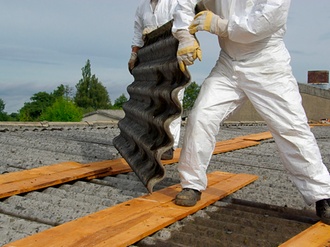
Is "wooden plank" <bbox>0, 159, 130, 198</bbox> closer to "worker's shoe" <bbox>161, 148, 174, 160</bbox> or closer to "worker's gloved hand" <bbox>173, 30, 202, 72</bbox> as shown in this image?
"worker's shoe" <bbox>161, 148, 174, 160</bbox>

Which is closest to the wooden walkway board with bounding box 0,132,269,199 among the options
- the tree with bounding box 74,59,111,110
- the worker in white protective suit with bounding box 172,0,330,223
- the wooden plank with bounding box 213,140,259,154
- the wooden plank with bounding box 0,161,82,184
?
the wooden plank with bounding box 0,161,82,184

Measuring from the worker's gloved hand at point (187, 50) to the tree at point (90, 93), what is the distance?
59480 millimetres

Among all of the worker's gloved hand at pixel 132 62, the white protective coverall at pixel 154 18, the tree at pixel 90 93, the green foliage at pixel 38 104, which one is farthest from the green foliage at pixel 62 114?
the tree at pixel 90 93

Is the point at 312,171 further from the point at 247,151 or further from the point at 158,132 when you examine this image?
the point at 247,151

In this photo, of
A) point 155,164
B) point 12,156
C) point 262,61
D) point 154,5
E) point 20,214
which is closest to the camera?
point 20,214

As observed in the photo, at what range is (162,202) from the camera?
2.81 meters

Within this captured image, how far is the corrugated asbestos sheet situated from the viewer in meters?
2.85

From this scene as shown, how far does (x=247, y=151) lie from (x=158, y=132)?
2.58 meters

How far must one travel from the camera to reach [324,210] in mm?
2613

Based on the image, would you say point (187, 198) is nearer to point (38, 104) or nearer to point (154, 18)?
point (154, 18)

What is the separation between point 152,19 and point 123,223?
110 inches

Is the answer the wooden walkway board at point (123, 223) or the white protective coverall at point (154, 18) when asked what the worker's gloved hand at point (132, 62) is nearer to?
the white protective coverall at point (154, 18)

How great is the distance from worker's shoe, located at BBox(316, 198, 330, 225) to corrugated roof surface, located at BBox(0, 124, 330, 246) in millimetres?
90

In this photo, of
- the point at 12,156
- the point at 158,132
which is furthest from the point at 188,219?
the point at 12,156
